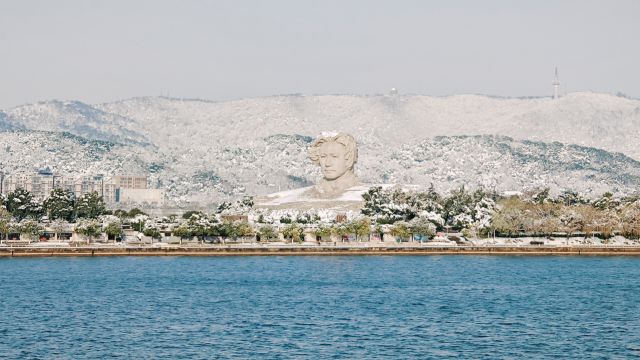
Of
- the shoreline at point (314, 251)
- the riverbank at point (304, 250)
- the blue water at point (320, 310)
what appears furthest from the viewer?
the riverbank at point (304, 250)

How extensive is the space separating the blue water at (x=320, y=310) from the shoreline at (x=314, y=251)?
1858 centimetres

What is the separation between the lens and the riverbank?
184625 millimetres

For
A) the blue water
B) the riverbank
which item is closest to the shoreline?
the riverbank

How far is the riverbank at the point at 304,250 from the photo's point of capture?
185 metres

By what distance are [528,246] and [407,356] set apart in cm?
10593

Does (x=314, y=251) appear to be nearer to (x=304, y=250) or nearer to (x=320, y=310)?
(x=304, y=250)

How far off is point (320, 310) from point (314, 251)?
253 feet

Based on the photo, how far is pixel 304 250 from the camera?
190875 millimetres

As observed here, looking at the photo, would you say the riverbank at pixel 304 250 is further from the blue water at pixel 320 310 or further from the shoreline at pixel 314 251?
the blue water at pixel 320 310

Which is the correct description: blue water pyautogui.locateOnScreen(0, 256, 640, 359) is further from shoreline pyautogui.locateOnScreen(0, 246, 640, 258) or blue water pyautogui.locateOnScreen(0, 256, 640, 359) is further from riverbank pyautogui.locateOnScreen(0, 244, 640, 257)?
riverbank pyautogui.locateOnScreen(0, 244, 640, 257)

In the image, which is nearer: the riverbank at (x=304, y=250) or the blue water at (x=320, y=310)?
the blue water at (x=320, y=310)

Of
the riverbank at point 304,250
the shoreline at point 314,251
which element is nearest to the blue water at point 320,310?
the shoreline at point 314,251

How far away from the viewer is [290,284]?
134750 millimetres

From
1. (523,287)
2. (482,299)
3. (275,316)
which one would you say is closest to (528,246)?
(523,287)
